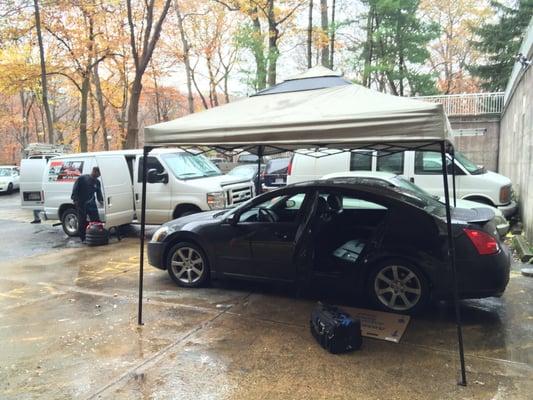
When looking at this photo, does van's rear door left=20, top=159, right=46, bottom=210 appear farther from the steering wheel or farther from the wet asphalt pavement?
the steering wheel

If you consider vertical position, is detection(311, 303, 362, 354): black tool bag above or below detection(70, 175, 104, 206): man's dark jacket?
below

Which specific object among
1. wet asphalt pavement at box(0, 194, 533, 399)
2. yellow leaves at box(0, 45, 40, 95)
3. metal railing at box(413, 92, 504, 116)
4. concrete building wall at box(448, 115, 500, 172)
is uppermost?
yellow leaves at box(0, 45, 40, 95)

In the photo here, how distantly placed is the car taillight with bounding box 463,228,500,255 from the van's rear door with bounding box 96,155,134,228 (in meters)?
7.30

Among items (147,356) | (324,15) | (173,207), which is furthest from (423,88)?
(147,356)

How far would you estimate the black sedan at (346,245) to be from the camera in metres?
4.45

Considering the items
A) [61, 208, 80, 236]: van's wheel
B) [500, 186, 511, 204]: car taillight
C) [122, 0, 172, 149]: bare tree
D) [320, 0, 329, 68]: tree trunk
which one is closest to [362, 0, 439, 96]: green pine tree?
[320, 0, 329, 68]: tree trunk

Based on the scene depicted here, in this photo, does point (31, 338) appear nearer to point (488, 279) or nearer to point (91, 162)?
point (488, 279)

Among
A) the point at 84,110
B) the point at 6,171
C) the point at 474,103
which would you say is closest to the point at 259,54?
the point at 474,103

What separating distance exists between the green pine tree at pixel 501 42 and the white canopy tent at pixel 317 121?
21694 millimetres

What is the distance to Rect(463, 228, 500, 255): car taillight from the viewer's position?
4.38m

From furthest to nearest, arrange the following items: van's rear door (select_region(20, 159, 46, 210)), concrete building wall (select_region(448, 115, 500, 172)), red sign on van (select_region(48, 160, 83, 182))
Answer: concrete building wall (select_region(448, 115, 500, 172)) < van's rear door (select_region(20, 159, 46, 210)) < red sign on van (select_region(48, 160, 83, 182))

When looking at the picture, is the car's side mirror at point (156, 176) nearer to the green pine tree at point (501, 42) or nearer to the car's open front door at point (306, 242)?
the car's open front door at point (306, 242)

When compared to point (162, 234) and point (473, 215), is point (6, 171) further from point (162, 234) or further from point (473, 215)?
point (473, 215)

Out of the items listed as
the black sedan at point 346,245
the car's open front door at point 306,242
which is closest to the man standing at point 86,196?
the black sedan at point 346,245
